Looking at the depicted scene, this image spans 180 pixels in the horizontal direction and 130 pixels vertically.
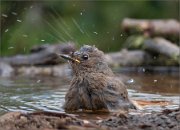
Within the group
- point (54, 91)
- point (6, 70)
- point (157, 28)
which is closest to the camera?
point (54, 91)

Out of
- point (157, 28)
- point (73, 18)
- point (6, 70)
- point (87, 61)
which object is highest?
point (73, 18)

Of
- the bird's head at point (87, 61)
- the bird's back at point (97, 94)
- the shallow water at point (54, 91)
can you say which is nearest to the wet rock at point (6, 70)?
the shallow water at point (54, 91)

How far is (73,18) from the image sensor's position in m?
14.1

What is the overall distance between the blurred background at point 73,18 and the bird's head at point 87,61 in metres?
6.30

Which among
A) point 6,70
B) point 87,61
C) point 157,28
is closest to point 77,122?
point 87,61

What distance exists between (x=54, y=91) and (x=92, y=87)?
1.69 meters

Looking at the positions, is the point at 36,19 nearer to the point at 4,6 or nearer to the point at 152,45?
the point at 4,6

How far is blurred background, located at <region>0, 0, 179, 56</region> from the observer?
551 inches

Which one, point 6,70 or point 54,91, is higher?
point 6,70

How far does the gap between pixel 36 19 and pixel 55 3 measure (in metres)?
0.56

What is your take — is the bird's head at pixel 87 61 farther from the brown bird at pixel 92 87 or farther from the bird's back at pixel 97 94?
the bird's back at pixel 97 94

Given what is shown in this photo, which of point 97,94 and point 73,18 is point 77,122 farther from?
point 73,18

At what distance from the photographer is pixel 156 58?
1150cm

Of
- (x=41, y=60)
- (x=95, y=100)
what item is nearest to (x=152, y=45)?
(x=41, y=60)
